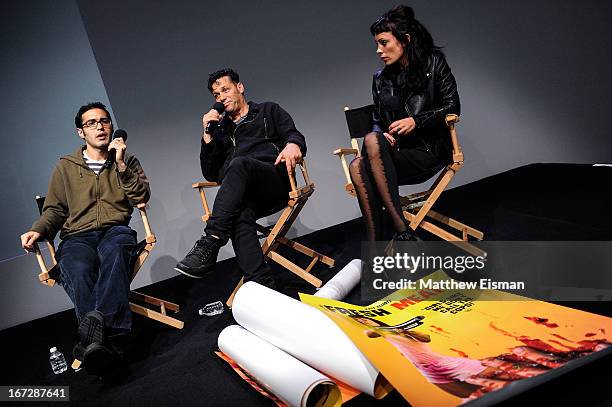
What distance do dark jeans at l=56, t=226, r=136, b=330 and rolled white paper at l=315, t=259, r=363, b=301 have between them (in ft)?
3.05

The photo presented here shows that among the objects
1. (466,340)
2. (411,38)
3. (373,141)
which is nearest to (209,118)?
(373,141)

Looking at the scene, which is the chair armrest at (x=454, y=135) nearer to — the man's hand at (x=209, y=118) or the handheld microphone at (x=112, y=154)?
the man's hand at (x=209, y=118)

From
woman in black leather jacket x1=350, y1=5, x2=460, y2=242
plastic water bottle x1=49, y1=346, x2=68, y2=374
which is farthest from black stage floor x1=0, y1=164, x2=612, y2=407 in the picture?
woman in black leather jacket x1=350, y1=5, x2=460, y2=242

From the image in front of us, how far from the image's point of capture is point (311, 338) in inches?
56.6

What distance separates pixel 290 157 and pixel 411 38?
3.18ft

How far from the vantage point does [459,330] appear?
4.98 feet

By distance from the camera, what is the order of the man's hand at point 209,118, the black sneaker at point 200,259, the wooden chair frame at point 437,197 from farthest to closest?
1. the man's hand at point 209,118
2. the wooden chair frame at point 437,197
3. the black sneaker at point 200,259

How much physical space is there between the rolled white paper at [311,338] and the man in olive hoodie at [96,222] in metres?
0.85

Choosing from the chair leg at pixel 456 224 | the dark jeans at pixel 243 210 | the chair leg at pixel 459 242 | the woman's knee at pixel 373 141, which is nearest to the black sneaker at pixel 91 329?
the dark jeans at pixel 243 210

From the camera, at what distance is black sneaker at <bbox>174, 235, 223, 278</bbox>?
237 cm

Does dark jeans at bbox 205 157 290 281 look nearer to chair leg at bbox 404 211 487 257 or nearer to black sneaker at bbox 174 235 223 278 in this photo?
black sneaker at bbox 174 235 223 278

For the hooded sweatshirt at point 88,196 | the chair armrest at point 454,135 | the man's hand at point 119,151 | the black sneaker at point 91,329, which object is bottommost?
the black sneaker at point 91,329

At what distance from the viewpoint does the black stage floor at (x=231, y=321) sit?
1671mm

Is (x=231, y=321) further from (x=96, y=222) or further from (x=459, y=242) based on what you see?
(x=459, y=242)
